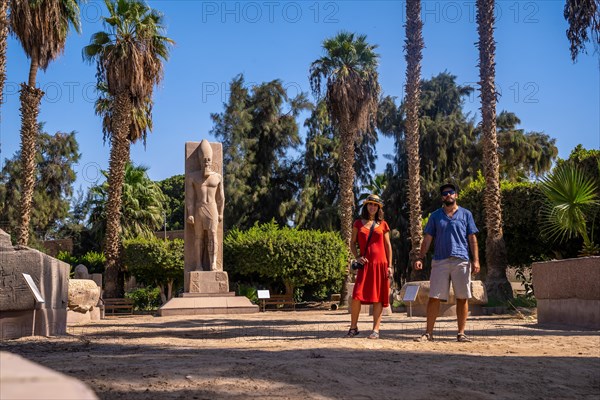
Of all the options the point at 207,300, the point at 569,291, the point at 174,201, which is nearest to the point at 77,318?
the point at 207,300

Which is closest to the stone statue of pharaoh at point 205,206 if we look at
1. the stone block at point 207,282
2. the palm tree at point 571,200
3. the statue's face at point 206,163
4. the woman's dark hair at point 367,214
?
the statue's face at point 206,163

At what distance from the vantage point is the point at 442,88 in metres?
40.9

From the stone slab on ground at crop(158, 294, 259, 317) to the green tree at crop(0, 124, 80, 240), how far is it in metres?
25.6

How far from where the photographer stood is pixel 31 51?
2105cm

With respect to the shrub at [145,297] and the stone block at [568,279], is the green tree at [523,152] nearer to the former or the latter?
the shrub at [145,297]

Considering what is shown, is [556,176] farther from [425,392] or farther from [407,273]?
[407,273]

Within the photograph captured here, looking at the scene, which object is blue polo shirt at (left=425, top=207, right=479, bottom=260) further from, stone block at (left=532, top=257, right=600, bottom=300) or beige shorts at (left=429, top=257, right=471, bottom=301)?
stone block at (left=532, top=257, right=600, bottom=300)

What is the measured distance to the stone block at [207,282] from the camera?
17.7 m

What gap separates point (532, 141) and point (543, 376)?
35.9 metres

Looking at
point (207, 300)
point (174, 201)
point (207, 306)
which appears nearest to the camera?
point (207, 306)

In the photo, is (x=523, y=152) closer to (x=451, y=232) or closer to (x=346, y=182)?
(x=346, y=182)

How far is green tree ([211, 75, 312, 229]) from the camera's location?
37.8 metres

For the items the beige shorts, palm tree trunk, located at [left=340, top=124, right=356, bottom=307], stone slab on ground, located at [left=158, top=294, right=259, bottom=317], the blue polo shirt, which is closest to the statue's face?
stone slab on ground, located at [left=158, top=294, right=259, bottom=317]

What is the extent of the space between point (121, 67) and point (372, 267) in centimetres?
1948
